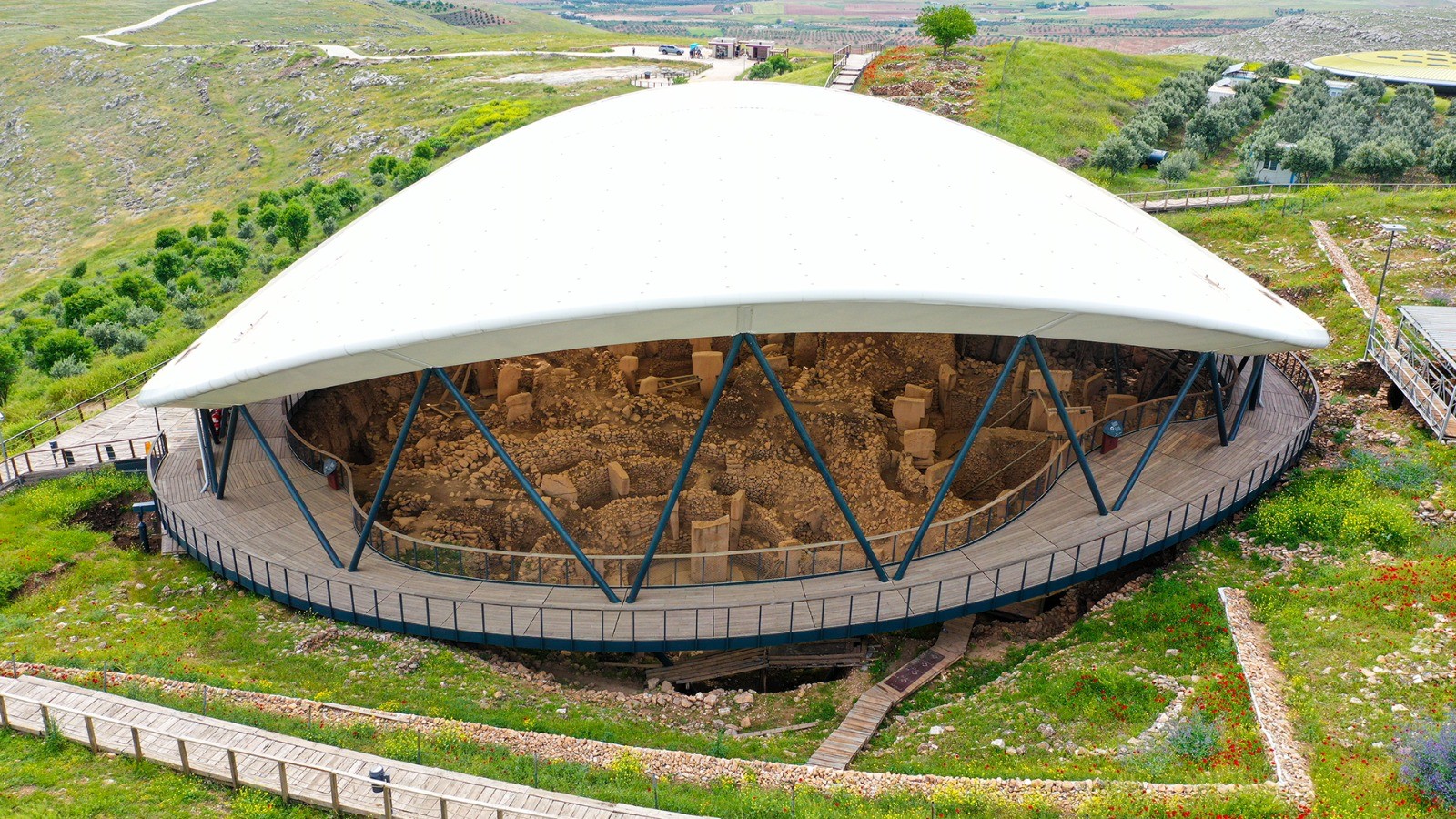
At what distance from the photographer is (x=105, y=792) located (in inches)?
635

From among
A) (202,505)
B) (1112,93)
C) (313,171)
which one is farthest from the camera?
(313,171)

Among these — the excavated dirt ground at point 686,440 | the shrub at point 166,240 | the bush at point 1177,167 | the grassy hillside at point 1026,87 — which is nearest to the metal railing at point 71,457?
the excavated dirt ground at point 686,440

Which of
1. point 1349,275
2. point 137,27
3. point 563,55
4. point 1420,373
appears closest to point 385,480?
point 1420,373

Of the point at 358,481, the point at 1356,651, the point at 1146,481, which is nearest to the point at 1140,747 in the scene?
the point at 1356,651

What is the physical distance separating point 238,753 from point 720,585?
10.7 metres

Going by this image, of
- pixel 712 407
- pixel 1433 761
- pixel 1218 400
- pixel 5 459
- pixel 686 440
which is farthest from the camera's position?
pixel 5 459

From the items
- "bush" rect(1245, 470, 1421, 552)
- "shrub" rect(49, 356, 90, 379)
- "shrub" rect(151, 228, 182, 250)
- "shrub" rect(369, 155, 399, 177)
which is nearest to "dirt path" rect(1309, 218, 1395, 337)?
"bush" rect(1245, 470, 1421, 552)

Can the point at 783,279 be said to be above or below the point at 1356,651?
above

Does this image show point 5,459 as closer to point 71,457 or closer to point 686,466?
point 71,457

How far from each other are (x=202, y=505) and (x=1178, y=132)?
7411 cm

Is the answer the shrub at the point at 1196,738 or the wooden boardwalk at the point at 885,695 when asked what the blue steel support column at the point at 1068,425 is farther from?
the shrub at the point at 1196,738

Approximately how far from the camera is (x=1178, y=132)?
76125 mm

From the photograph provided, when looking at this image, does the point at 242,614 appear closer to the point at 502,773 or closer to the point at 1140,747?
the point at 502,773

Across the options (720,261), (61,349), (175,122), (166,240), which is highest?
(175,122)
